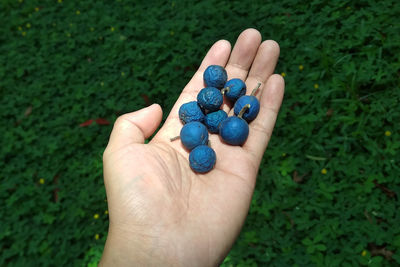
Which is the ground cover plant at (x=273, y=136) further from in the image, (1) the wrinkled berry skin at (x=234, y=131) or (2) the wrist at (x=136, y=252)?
(2) the wrist at (x=136, y=252)

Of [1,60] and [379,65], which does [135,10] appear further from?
[379,65]

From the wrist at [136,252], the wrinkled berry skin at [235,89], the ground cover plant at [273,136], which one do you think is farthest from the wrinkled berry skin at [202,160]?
the ground cover plant at [273,136]

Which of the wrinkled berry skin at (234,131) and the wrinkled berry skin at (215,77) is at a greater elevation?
the wrinkled berry skin at (215,77)

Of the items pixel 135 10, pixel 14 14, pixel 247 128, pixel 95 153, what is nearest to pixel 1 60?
pixel 14 14

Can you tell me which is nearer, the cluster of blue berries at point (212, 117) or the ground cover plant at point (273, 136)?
the cluster of blue berries at point (212, 117)

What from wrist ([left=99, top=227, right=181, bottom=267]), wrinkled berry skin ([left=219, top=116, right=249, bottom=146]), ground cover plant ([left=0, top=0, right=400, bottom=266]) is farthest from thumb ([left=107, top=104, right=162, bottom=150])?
ground cover plant ([left=0, top=0, right=400, bottom=266])

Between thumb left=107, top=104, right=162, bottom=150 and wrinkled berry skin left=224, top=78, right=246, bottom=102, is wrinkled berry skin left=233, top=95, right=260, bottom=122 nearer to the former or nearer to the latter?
wrinkled berry skin left=224, top=78, right=246, bottom=102

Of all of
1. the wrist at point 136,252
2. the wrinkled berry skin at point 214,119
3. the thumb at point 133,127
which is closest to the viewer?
the wrist at point 136,252
